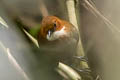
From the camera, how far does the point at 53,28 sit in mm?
1127

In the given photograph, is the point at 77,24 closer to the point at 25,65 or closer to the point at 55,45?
the point at 55,45

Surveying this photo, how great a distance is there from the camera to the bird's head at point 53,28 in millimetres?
1043

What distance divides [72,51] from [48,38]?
0.13 m

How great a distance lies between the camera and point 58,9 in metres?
0.98

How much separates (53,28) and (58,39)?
5 centimetres

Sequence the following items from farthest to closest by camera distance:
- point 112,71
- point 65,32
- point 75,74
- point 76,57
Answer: point 65,32, point 76,57, point 75,74, point 112,71

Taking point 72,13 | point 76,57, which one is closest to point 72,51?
point 76,57

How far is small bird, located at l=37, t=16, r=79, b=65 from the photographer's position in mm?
980

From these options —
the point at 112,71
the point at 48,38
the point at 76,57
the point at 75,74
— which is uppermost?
the point at 48,38

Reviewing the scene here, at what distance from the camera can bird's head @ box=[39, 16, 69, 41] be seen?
1043mm

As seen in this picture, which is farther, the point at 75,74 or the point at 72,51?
the point at 72,51

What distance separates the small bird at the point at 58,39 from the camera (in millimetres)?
980

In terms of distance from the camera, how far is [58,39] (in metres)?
1.12

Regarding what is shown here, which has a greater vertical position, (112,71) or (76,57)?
(76,57)
